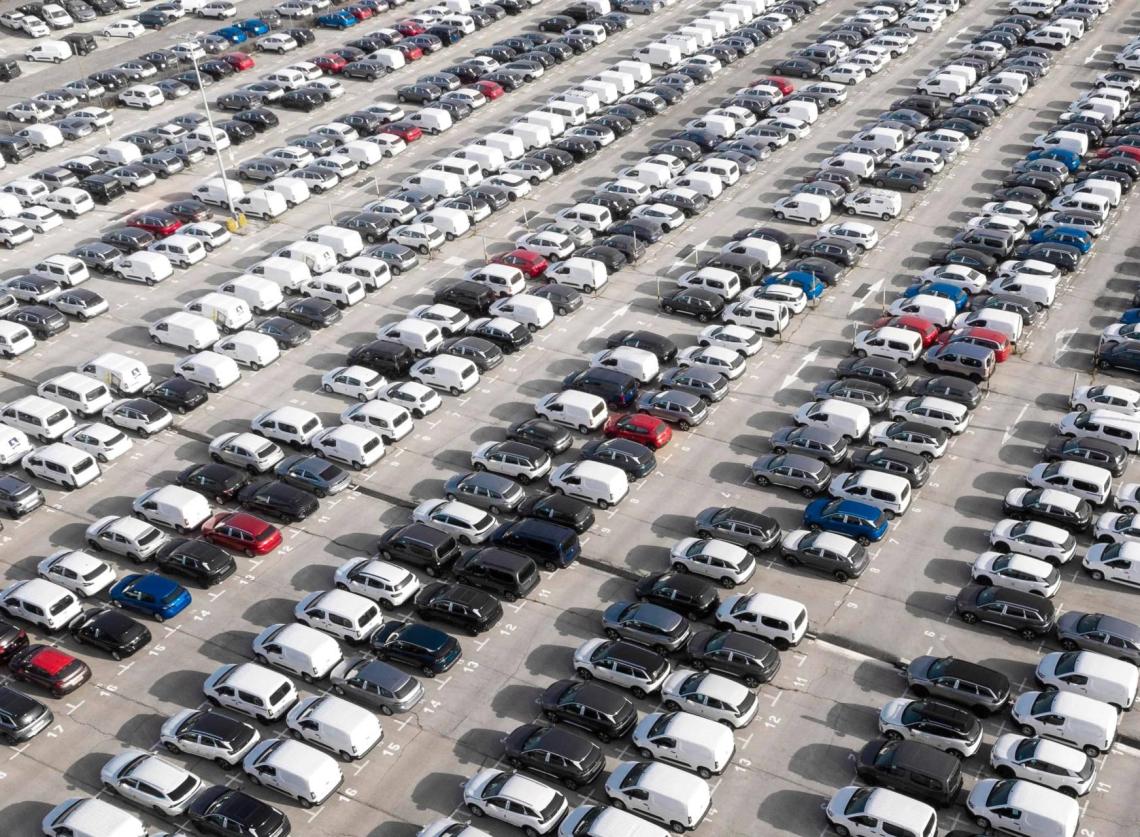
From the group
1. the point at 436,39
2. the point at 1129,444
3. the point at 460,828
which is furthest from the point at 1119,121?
the point at 460,828

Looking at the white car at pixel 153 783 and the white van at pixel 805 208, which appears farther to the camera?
the white van at pixel 805 208

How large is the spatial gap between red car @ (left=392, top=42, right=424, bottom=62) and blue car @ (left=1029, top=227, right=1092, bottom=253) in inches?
2361

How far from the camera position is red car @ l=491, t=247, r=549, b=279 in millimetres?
78188

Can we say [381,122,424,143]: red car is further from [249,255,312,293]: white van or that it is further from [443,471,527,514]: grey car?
[443,471,527,514]: grey car

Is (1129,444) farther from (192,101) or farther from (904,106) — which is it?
(192,101)

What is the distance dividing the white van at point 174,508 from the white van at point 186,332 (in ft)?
49.6

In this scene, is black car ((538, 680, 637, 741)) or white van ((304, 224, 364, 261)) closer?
black car ((538, 680, 637, 741))

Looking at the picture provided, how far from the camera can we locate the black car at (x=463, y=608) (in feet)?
166

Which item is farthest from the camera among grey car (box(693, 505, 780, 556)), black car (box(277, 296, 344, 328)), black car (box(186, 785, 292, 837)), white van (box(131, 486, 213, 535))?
black car (box(277, 296, 344, 328))

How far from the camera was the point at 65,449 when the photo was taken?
61.1 m

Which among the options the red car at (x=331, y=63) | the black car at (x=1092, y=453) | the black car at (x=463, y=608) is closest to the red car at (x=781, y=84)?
the red car at (x=331, y=63)

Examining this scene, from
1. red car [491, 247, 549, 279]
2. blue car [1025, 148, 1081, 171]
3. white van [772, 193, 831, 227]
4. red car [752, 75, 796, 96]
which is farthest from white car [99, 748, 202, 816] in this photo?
red car [752, 75, 796, 96]

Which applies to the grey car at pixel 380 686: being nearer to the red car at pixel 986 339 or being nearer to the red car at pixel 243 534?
the red car at pixel 243 534

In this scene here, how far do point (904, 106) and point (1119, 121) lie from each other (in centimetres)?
1600
